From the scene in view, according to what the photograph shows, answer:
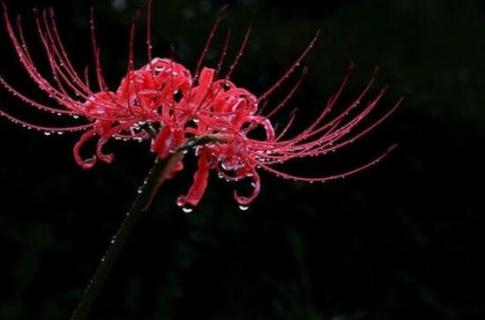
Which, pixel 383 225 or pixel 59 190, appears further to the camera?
pixel 383 225

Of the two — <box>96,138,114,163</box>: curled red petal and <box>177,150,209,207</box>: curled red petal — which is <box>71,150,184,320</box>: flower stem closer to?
<box>177,150,209,207</box>: curled red petal

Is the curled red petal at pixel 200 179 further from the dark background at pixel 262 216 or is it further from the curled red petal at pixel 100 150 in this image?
the dark background at pixel 262 216

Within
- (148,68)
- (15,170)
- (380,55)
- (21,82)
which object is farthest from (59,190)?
(148,68)

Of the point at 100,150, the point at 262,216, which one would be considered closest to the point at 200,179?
the point at 100,150

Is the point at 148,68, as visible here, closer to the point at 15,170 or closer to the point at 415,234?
the point at 15,170

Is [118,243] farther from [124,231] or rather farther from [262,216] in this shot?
[262,216]

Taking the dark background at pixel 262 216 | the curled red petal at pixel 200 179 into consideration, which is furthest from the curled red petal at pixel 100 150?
the dark background at pixel 262 216

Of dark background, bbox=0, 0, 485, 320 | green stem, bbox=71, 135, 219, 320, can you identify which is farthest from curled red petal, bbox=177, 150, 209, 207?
dark background, bbox=0, 0, 485, 320

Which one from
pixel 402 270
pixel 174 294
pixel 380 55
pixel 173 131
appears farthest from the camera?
pixel 380 55
